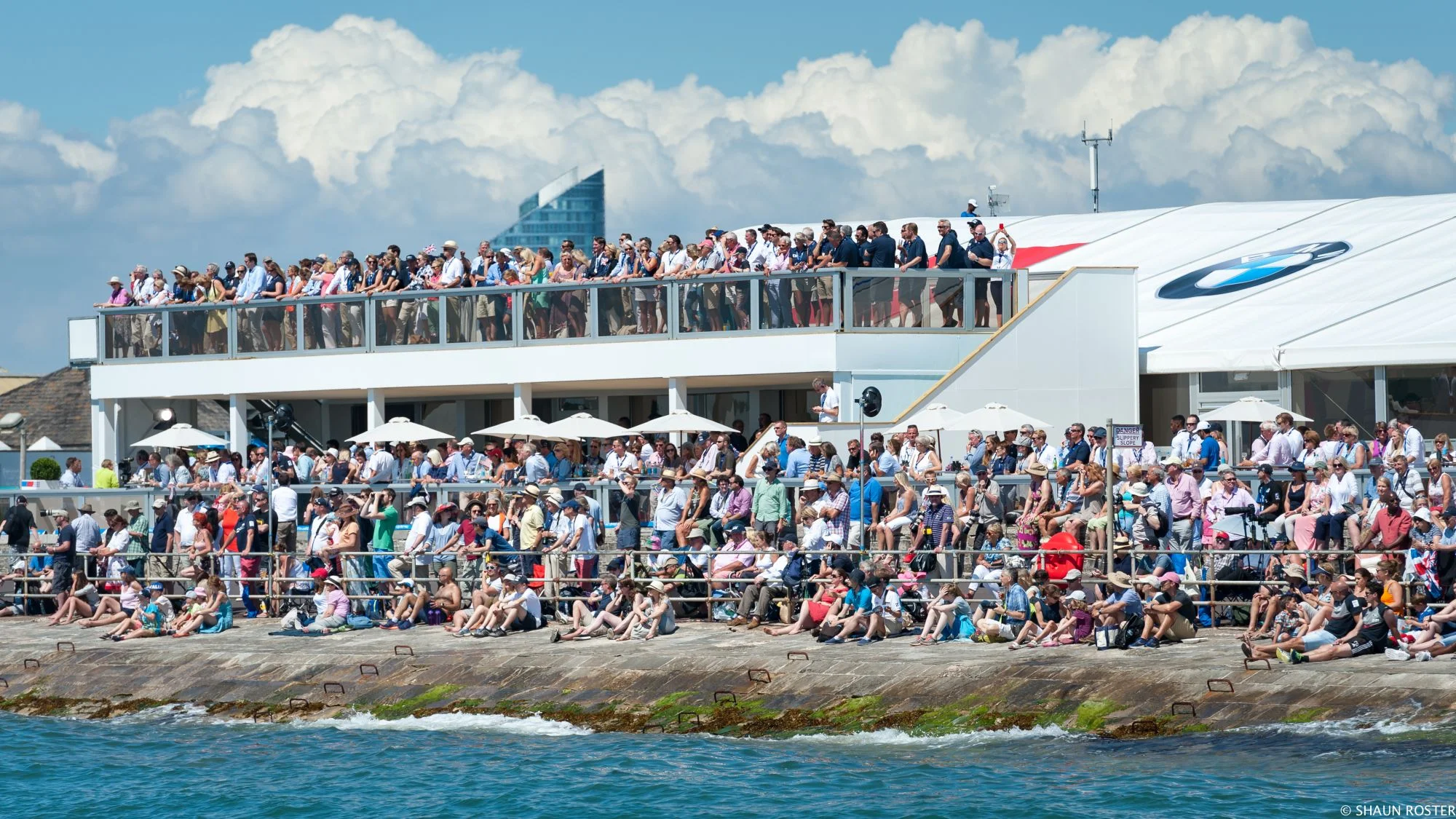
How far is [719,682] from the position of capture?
71.5 ft

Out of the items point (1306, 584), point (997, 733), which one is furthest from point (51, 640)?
point (1306, 584)

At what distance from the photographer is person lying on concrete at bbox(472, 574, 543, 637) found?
24891 mm

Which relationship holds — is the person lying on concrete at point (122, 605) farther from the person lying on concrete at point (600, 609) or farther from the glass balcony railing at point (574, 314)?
the glass balcony railing at point (574, 314)

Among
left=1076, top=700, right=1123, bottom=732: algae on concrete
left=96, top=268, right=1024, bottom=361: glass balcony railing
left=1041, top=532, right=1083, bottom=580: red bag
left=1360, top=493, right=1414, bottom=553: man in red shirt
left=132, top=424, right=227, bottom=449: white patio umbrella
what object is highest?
left=96, top=268, right=1024, bottom=361: glass balcony railing

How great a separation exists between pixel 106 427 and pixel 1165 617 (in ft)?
73.1

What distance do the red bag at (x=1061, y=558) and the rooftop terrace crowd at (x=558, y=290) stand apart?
27.6ft

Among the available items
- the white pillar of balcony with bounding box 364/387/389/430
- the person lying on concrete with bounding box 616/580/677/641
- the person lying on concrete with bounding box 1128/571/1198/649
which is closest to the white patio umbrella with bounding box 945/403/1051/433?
the person lying on concrete with bounding box 1128/571/1198/649

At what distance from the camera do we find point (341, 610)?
26219mm

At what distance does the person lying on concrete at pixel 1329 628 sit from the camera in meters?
19.9

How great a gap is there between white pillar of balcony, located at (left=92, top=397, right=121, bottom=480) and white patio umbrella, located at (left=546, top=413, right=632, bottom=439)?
36.9ft

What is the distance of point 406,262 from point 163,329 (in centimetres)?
513

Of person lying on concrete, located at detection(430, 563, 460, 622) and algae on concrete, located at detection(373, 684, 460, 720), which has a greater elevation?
person lying on concrete, located at detection(430, 563, 460, 622)

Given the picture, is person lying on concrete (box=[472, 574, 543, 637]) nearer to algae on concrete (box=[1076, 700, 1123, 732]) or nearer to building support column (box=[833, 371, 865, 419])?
building support column (box=[833, 371, 865, 419])

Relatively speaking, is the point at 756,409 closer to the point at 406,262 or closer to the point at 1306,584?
the point at 406,262
